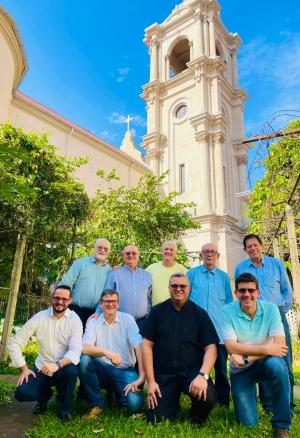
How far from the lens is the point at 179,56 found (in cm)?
3403

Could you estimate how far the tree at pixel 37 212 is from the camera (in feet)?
22.6

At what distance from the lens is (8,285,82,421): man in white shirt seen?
11.8 feet

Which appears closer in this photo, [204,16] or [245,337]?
[245,337]

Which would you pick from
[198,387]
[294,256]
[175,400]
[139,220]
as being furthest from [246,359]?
[139,220]

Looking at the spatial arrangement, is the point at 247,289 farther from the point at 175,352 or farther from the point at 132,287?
the point at 132,287

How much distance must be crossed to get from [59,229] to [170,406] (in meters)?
5.39

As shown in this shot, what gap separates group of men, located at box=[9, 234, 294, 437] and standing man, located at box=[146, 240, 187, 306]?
582 millimetres

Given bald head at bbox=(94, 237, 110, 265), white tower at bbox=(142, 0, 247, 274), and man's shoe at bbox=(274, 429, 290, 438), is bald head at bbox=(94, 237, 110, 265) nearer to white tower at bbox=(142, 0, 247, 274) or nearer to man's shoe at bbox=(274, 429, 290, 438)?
man's shoe at bbox=(274, 429, 290, 438)

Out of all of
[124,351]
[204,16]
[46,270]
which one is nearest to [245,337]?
[124,351]

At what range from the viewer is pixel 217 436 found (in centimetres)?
312

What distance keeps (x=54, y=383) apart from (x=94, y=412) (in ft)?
1.75

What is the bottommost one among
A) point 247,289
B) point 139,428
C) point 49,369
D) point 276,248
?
point 139,428

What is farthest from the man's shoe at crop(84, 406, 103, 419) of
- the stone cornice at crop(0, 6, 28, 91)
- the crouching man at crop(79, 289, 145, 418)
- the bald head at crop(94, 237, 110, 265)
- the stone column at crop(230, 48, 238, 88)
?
the stone column at crop(230, 48, 238, 88)

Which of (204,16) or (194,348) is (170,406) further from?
(204,16)
